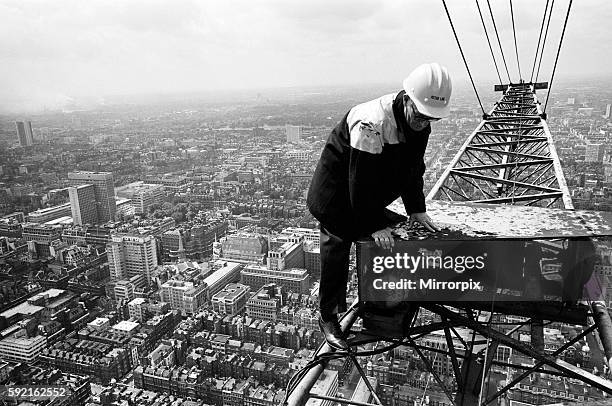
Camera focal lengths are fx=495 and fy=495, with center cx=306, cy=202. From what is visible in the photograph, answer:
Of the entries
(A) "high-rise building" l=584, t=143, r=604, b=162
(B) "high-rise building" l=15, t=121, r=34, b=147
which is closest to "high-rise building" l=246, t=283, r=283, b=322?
(A) "high-rise building" l=584, t=143, r=604, b=162

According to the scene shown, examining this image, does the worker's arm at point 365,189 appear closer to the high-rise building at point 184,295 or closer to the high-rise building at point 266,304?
the high-rise building at point 266,304

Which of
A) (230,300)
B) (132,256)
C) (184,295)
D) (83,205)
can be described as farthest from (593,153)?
(83,205)

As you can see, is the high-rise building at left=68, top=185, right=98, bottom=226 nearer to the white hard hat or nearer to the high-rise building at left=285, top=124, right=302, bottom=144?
the high-rise building at left=285, top=124, right=302, bottom=144

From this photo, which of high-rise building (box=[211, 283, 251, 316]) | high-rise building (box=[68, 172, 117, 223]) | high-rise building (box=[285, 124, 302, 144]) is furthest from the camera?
high-rise building (box=[285, 124, 302, 144])

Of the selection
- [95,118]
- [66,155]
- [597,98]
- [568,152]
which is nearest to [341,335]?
[568,152]

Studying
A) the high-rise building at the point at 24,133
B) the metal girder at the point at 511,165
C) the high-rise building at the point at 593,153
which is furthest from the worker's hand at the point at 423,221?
the high-rise building at the point at 24,133

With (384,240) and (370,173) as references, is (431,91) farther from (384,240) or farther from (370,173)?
(384,240)

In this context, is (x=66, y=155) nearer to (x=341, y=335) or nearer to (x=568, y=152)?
(x=568, y=152)
